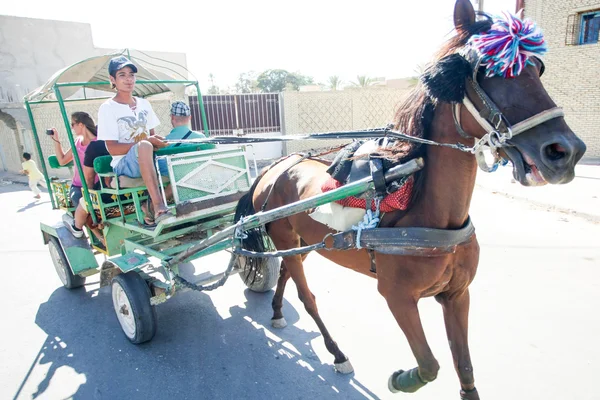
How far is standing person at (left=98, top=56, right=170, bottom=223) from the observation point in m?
3.28

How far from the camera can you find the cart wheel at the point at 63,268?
4.60 metres

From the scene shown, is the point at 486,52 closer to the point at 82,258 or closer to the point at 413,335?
the point at 413,335

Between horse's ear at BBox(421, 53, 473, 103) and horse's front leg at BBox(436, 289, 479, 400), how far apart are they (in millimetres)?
1175

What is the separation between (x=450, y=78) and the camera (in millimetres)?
1650

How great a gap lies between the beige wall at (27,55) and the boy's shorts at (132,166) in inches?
677

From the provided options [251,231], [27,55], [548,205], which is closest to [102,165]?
[251,231]

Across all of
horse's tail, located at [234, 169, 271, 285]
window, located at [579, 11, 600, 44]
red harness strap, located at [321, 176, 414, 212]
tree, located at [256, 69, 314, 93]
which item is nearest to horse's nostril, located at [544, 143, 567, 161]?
red harness strap, located at [321, 176, 414, 212]

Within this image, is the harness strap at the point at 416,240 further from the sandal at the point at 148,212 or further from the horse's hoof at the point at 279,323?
the sandal at the point at 148,212

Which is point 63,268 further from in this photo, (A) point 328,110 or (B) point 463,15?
(A) point 328,110

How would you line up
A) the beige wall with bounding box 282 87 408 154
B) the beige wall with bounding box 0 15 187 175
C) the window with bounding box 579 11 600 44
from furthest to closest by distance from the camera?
1. the beige wall with bounding box 0 15 187 175
2. the beige wall with bounding box 282 87 408 154
3. the window with bounding box 579 11 600 44

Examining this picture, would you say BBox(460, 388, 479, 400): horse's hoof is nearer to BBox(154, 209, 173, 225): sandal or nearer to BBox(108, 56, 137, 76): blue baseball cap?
BBox(154, 209, 173, 225): sandal

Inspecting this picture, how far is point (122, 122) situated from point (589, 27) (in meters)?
14.2

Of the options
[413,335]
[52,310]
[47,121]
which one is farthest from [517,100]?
[47,121]

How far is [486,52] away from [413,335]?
58.4 inches
